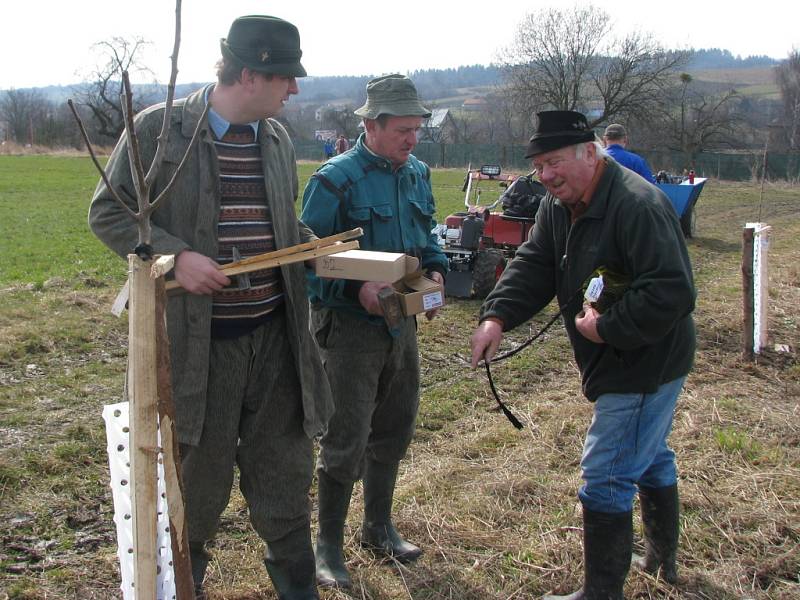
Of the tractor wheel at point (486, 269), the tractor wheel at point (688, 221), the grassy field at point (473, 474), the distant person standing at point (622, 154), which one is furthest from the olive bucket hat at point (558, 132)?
the tractor wheel at point (688, 221)

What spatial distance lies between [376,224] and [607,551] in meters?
1.58

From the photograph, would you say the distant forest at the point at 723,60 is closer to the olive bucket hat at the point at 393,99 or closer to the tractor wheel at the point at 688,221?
the tractor wheel at the point at 688,221

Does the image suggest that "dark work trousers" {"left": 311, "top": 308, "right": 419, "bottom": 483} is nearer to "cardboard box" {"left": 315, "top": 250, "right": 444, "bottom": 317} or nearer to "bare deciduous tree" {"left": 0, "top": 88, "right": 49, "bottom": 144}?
"cardboard box" {"left": 315, "top": 250, "right": 444, "bottom": 317}

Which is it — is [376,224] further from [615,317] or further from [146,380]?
[146,380]

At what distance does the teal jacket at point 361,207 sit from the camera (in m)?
3.20

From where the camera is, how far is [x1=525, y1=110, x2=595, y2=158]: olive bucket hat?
9.27 ft

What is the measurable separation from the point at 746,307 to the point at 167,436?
5.66 meters

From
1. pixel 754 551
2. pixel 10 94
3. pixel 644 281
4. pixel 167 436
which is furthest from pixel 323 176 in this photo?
pixel 10 94

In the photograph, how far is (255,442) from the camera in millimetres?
2807

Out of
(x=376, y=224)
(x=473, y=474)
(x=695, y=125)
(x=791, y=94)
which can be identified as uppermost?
(x=791, y=94)

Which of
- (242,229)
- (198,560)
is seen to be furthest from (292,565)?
(242,229)

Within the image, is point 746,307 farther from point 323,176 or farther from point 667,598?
point 323,176

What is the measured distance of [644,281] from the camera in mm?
2664

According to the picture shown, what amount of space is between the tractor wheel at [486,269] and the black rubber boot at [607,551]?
19.3ft
